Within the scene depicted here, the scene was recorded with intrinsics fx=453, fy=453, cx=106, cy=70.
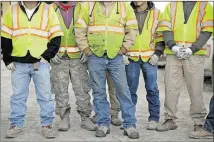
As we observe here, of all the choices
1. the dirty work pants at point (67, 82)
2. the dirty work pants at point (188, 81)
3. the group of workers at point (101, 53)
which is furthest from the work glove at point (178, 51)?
the dirty work pants at point (67, 82)

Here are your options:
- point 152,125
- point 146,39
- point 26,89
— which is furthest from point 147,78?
point 26,89

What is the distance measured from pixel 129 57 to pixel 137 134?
0.96 meters

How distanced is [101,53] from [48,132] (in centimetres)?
111

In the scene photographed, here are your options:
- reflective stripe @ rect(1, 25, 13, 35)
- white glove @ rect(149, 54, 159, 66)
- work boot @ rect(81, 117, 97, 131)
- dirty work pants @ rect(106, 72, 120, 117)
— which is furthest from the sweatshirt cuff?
reflective stripe @ rect(1, 25, 13, 35)

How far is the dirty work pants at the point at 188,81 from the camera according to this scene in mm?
5414

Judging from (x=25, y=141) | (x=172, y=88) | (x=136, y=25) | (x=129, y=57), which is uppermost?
(x=136, y=25)

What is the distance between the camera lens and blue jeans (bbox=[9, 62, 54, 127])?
5.26 meters

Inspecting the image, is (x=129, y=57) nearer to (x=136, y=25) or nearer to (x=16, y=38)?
(x=136, y=25)

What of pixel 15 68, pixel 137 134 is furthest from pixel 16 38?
pixel 137 134

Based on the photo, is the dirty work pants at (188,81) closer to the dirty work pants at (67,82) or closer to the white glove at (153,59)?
the white glove at (153,59)

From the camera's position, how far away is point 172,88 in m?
5.59

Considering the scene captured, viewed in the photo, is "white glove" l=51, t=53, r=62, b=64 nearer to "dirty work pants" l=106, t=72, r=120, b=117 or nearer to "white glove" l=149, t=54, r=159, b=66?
"dirty work pants" l=106, t=72, r=120, b=117

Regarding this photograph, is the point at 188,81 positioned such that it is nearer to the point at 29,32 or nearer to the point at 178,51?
the point at 178,51

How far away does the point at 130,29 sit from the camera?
5.26 m
